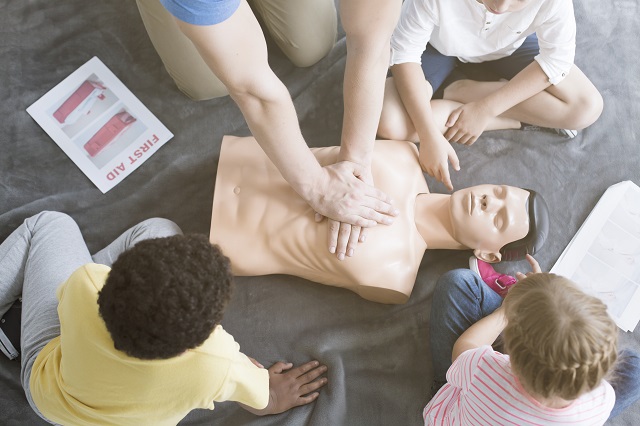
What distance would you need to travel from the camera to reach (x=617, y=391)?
1462 mm

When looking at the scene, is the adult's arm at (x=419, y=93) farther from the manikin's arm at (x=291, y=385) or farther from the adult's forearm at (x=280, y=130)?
the manikin's arm at (x=291, y=385)

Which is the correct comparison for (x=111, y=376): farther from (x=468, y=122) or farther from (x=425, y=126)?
(x=468, y=122)

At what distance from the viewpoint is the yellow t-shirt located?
107 centimetres

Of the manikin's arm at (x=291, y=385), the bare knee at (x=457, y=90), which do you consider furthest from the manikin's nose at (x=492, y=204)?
the manikin's arm at (x=291, y=385)

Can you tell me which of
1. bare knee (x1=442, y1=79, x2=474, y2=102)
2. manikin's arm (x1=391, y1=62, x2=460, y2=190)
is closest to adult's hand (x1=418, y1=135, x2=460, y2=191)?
manikin's arm (x1=391, y1=62, x2=460, y2=190)

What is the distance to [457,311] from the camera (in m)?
1.52

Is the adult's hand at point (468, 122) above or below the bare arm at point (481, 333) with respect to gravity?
above

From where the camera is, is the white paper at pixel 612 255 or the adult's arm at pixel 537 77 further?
the white paper at pixel 612 255

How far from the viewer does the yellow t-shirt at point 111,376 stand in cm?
107

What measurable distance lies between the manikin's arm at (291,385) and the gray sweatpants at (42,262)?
506 millimetres

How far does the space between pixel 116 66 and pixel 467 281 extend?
1.31 metres

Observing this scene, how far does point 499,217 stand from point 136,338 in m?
1.01

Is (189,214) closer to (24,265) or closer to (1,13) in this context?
(24,265)

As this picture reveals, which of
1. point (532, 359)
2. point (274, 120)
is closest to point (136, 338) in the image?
point (274, 120)
